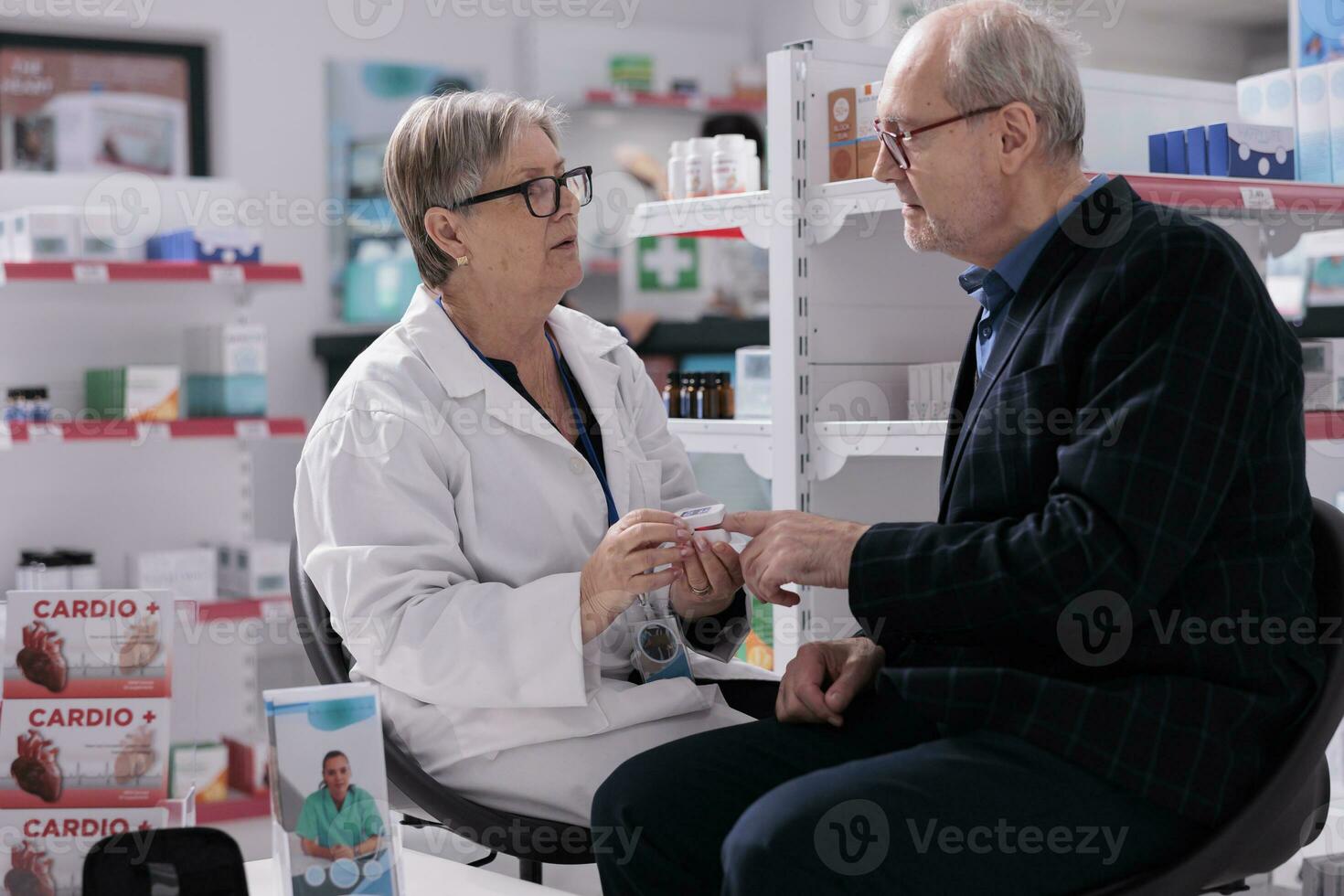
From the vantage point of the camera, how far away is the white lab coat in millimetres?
1915

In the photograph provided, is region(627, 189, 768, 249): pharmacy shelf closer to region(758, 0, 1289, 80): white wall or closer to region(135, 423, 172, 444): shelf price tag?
region(135, 423, 172, 444): shelf price tag

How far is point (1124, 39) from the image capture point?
25.2ft

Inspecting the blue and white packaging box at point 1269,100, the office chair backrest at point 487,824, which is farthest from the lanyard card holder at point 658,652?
the blue and white packaging box at point 1269,100

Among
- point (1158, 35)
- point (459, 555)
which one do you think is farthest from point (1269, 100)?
point (1158, 35)

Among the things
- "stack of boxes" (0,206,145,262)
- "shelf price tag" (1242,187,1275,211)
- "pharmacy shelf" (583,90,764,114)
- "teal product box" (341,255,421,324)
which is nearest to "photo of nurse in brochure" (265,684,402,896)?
"shelf price tag" (1242,187,1275,211)

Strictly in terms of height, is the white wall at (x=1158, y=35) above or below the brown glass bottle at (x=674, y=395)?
above

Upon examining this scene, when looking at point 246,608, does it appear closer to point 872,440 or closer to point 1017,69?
point 872,440

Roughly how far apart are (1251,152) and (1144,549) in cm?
208

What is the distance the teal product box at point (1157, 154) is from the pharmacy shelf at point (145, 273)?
2892mm

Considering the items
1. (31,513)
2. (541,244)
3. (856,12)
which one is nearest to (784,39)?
(856,12)

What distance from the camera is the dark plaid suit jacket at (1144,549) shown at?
151 centimetres

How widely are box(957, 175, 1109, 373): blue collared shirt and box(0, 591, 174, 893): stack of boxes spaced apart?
1.12 m

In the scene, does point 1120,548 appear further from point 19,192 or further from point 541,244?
point 19,192

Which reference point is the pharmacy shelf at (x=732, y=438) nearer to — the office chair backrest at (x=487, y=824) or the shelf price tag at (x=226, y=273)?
the office chair backrest at (x=487, y=824)
